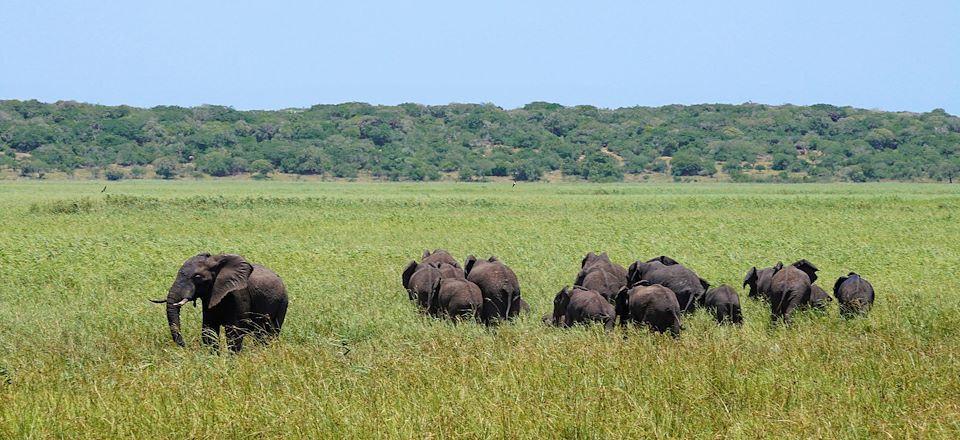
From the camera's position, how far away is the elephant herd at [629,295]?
12.4m

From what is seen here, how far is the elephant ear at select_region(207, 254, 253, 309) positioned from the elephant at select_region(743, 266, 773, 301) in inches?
300

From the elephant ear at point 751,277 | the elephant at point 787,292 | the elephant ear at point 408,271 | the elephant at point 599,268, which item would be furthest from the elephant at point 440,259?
the elephant at point 787,292

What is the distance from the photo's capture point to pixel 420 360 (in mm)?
9711

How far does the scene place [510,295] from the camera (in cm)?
1415

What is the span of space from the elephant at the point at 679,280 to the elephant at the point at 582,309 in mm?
1714

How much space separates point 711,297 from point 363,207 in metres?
32.2

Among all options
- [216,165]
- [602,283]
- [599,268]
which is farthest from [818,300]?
[216,165]

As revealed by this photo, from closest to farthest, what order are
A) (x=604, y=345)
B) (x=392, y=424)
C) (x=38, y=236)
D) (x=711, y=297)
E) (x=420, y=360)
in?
(x=392, y=424), (x=420, y=360), (x=604, y=345), (x=711, y=297), (x=38, y=236)

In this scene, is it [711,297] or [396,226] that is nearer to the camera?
[711,297]

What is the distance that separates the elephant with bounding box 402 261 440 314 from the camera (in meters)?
14.4

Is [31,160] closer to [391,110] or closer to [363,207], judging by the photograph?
[391,110]

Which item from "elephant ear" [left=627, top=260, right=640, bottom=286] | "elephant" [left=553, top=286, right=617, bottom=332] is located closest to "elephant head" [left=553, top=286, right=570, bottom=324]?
"elephant" [left=553, top=286, right=617, bottom=332]

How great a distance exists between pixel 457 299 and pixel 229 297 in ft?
11.0

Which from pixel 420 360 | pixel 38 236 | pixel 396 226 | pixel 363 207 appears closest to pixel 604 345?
pixel 420 360
